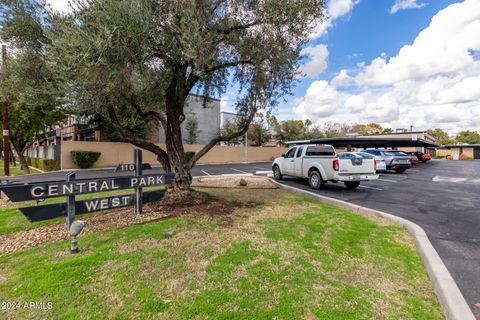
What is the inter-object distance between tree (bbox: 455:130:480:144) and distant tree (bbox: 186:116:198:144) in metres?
111

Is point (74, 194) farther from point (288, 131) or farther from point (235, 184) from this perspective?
point (288, 131)

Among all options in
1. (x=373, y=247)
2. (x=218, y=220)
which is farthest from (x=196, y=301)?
(x=373, y=247)

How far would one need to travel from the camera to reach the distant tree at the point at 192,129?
30359mm

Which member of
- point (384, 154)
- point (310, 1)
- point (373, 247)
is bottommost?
point (373, 247)

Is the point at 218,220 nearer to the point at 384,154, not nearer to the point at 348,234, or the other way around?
the point at 348,234

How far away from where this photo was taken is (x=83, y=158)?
20375 millimetres

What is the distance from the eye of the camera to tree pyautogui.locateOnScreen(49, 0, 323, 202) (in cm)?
471

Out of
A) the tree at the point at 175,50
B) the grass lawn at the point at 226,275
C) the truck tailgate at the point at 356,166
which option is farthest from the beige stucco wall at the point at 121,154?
the grass lawn at the point at 226,275

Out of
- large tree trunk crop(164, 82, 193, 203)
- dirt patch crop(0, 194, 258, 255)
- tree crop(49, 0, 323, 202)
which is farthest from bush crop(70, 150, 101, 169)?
dirt patch crop(0, 194, 258, 255)

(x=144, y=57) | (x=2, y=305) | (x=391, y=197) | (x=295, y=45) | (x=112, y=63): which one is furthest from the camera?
(x=391, y=197)

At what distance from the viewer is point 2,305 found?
8.65 ft

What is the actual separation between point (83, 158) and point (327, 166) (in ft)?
65.9

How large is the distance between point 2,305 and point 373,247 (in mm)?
5290

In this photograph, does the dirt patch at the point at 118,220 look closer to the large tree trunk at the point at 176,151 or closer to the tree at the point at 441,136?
the large tree trunk at the point at 176,151
